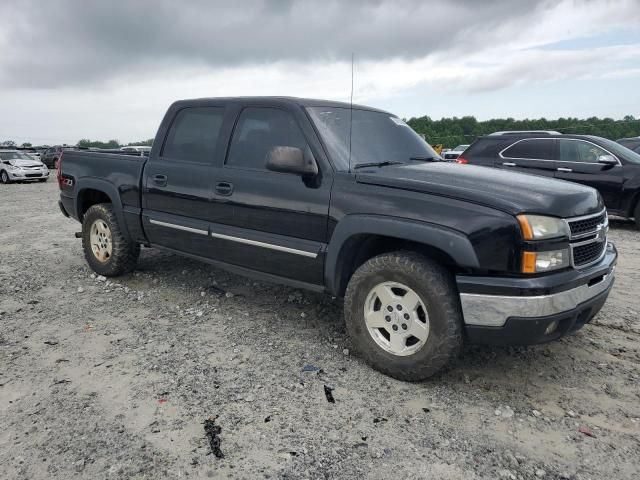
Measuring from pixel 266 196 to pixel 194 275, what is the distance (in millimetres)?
2261

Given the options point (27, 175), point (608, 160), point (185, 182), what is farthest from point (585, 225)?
point (27, 175)

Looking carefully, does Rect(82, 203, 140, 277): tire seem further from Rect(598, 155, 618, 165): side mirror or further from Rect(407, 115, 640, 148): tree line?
Rect(407, 115, 640, 148): tree line

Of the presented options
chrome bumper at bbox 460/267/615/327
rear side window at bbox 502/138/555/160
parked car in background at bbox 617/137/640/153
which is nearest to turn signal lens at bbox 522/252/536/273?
chrome bumper at bbox 460/267/615/327

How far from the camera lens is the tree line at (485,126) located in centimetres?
4275

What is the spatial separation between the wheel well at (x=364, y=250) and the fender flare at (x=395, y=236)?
3 cm

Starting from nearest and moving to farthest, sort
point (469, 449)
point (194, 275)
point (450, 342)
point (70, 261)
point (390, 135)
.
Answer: point (469, 449) < point (450, 342) < point (390, 135) < point (194, 275) < point (70, 261)

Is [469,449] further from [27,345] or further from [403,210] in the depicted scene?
[27,345]

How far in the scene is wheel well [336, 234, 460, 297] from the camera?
3.20 metres

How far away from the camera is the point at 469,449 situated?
2.56 m

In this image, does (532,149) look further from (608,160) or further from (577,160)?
(608,160)

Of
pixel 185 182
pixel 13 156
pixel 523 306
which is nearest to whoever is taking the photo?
pixel 523 306

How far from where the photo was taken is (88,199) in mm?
5672

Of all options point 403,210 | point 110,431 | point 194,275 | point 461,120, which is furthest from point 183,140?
point 461,120

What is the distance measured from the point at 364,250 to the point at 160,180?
223cm
